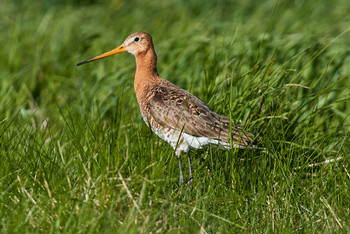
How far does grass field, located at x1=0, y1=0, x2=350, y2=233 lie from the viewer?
3881 millimetres

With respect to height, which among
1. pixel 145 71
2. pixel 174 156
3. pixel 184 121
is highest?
pixel 145 71

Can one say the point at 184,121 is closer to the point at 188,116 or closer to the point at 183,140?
the point at 188,116

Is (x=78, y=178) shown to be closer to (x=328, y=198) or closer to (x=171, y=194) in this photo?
(x=171, y=194)

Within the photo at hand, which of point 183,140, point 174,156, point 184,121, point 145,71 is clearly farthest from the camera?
point 145,71

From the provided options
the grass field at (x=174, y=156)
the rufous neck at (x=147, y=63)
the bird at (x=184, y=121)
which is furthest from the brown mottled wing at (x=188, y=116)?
the rufous neck at (x=147, y=63)

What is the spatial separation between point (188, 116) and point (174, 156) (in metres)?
0.58

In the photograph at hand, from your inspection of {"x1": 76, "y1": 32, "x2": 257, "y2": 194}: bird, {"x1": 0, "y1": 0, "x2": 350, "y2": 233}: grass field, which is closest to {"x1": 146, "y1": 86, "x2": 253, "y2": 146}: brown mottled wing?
{"x1": 76, "y1": 32, "x2": 257, "y2": 194}: bird

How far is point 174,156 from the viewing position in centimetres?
465

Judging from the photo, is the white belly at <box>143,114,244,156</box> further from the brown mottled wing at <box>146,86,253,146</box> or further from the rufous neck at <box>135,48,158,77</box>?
the rufous neck at <box>135,48,158,77</box>

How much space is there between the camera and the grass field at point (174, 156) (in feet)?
12.7

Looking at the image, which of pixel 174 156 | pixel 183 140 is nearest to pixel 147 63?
pixel 183 140

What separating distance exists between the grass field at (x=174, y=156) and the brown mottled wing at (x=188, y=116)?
0.55 ft

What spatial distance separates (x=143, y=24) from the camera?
953cm

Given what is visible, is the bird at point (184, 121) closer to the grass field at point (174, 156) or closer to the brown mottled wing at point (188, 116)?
the brown mottled wing at point (188, 116)
